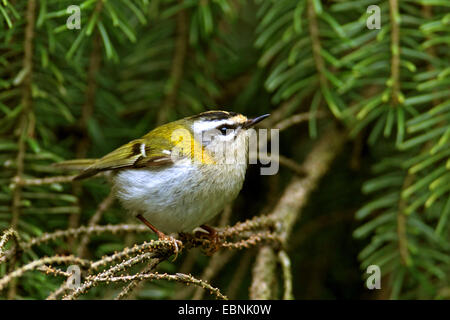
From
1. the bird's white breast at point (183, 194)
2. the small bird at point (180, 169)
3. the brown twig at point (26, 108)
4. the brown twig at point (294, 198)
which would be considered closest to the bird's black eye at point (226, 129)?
the small bird at point (180, 169)

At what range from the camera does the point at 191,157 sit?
1.90 m

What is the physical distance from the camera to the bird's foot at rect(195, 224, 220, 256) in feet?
5.71

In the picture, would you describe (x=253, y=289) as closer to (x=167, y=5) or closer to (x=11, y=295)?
(x=11, y=295)

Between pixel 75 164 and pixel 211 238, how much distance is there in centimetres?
58

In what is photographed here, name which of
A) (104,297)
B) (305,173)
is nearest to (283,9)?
(305,173)

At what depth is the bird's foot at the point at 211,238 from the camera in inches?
68.6

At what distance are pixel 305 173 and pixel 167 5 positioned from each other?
0.95 metres

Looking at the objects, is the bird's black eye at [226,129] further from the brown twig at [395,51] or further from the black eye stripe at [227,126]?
the brown twig at [395,51]

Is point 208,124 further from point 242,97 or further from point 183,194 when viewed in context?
point 242,97

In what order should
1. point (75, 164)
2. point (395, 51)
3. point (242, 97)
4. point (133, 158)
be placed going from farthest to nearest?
point (242, 97)
point (133, 158)
point (75, 164)
point (395, 51)

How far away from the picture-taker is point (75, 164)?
195 cm

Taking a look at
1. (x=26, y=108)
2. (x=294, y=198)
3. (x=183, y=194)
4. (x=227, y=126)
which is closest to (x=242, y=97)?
(x=227, y=126)

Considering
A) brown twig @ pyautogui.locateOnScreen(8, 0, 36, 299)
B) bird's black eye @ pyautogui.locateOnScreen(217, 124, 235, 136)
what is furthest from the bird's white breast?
brown twig @ pyautogui.locateOnScreen(8, 0, 36, 299)

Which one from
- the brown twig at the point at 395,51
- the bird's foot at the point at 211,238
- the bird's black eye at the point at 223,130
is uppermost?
the brown twig at the point at 395,51
